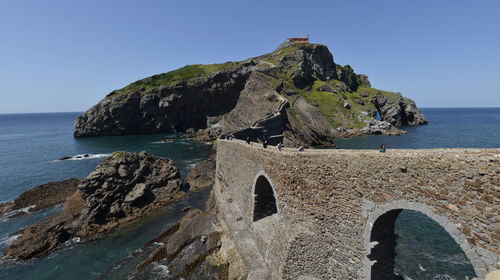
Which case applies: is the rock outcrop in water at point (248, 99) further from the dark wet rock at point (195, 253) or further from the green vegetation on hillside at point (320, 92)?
the dark wet rock at point (195, 253)

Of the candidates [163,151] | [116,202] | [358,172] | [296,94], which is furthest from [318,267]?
[296,94]

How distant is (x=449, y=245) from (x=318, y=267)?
46.3 feet

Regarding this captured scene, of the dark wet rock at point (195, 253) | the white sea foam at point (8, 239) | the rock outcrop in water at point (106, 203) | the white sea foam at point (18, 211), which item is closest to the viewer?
the dark wet rock at point (195, 253)

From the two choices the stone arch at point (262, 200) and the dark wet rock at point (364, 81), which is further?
the dark wet rock at point (364, 81)

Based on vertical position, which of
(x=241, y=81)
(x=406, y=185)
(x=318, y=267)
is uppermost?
(x=241, y=81)

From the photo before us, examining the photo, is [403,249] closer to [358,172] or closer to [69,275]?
[358,172]

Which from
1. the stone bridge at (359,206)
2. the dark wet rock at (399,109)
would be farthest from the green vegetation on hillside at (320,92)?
the stone bridge at (359,206)

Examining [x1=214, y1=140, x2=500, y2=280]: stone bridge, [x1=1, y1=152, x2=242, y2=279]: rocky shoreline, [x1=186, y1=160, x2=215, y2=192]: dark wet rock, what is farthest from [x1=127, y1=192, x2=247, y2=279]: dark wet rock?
[x1=186, y1=160, x2=215, y2=192]: dark wet rock

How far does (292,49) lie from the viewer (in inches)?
4124

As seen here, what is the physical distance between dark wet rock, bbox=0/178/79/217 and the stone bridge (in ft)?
105

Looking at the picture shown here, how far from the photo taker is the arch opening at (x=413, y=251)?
10.7 meters

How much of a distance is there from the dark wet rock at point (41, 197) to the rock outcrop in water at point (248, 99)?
43.4 metres

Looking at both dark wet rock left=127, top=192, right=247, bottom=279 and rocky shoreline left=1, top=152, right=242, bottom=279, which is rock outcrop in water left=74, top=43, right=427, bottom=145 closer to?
rocky shoreline left=1, top=152, right=242, bottom=279

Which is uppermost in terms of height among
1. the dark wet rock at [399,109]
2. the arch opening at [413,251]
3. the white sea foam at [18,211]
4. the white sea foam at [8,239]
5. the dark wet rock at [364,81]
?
the dark wet rock at [364,81]
